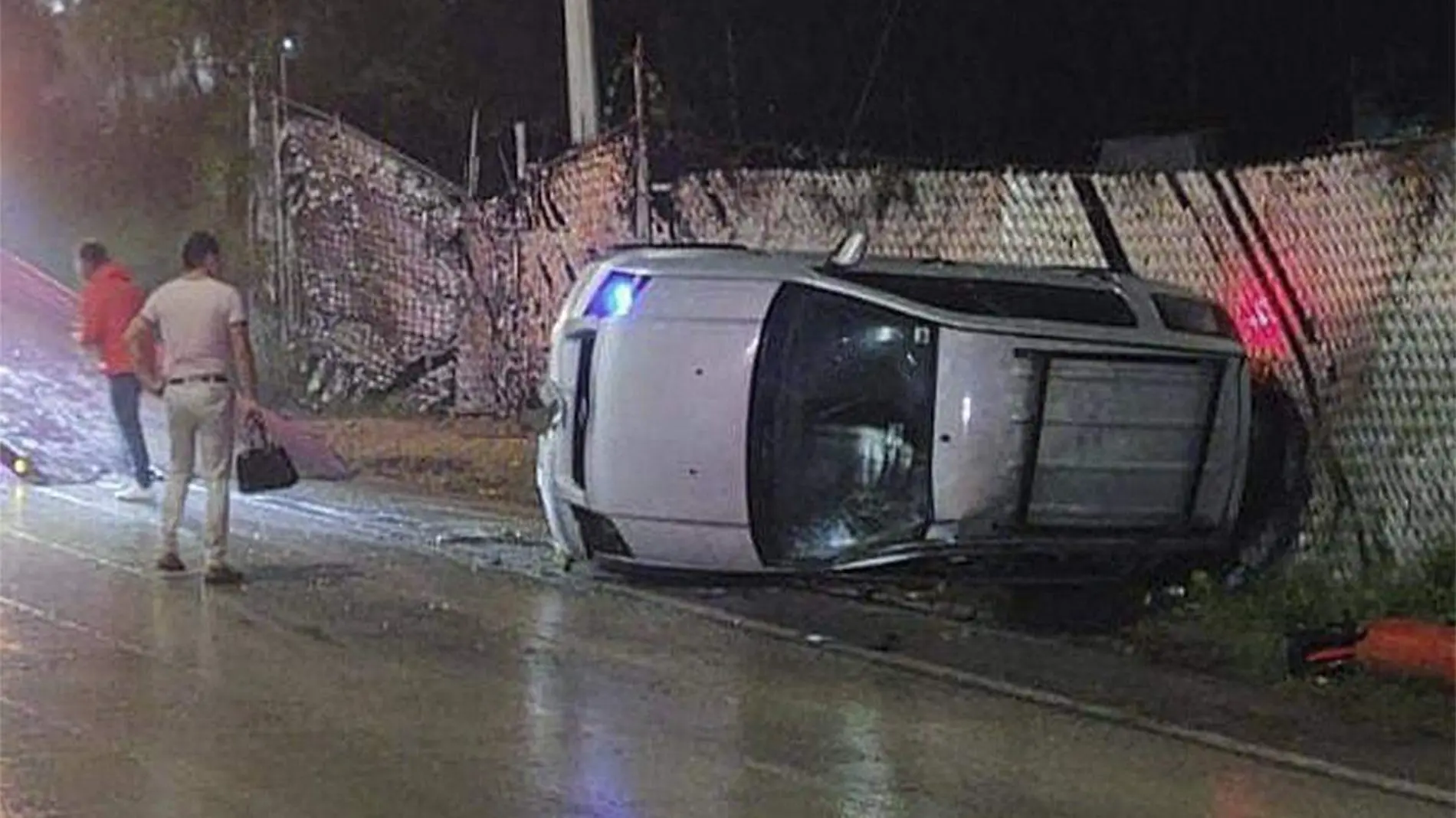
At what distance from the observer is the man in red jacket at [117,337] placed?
16109 millimetres

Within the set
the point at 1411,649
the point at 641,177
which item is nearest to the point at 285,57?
the point at 641,177

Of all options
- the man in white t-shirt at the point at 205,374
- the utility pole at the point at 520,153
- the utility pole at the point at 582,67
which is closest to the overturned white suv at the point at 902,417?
the man in white t-shirt at the point at 205,374

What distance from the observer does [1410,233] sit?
11.5 metres

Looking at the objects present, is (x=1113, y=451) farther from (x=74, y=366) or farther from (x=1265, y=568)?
(x=74, y=366)

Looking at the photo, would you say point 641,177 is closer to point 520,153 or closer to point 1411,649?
point 520,153

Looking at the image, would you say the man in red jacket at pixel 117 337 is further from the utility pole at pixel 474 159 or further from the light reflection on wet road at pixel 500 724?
the utility pole at pixel 474 159

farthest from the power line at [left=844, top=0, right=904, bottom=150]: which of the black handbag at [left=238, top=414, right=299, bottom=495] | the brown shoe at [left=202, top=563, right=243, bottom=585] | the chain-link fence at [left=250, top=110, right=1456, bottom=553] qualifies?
the brown shoe at [left=202, top=563, right=243, bottom=585]

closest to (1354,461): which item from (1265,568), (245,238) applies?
(1265,568)

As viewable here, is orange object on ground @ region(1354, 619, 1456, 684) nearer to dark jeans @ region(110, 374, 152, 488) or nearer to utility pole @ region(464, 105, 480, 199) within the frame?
dark jeans @ region(110, 374, 152, 488)

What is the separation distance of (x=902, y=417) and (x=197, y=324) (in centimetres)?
361

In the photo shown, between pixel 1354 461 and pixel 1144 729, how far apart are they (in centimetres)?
324

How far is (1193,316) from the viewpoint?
11688mm

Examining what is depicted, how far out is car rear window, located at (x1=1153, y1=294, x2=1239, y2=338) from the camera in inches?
454

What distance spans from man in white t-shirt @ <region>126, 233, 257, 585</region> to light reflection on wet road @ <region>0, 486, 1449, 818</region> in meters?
0.42
